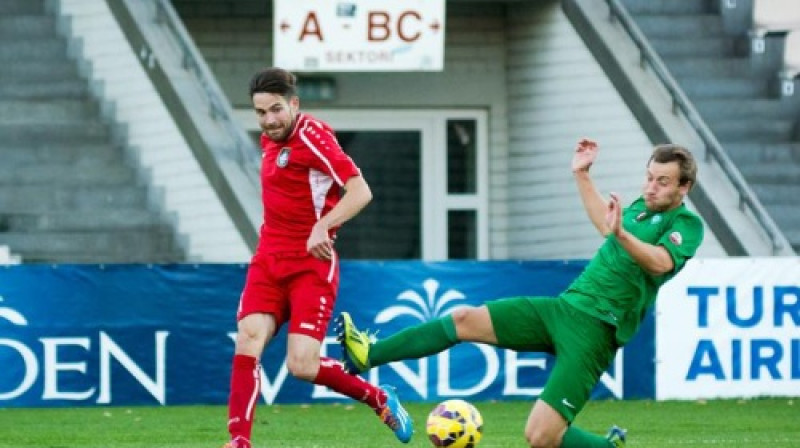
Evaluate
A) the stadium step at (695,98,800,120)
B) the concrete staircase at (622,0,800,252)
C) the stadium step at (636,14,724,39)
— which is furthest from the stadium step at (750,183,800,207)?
the stadium step at (636,14,724,39)

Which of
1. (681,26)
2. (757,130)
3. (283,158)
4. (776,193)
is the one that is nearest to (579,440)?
(283,158)

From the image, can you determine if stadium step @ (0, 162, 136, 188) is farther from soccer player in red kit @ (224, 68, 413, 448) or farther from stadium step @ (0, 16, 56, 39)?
soccer player in red kit @ (224, 68, 413, 448)

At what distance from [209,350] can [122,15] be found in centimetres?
604

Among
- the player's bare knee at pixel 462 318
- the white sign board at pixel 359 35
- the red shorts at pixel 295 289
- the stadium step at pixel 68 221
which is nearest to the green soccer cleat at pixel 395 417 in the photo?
the red shorts at pixel 295 289

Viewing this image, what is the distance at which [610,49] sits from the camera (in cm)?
2383

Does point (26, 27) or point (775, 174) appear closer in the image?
point (26, 27)

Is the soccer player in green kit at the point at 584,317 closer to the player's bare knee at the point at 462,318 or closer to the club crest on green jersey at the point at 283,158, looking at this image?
the player's bare knee at the point at 462,318

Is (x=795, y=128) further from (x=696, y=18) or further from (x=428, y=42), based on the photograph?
(x=428, y=42)

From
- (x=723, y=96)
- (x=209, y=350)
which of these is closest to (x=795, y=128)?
(x=723, y=96)

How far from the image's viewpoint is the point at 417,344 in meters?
11.1

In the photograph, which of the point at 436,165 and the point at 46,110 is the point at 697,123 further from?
the point at 46,110

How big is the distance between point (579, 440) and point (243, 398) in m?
1.93

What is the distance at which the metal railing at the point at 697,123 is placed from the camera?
2172cm

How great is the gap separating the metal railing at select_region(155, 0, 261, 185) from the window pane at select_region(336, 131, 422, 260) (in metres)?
4.52
